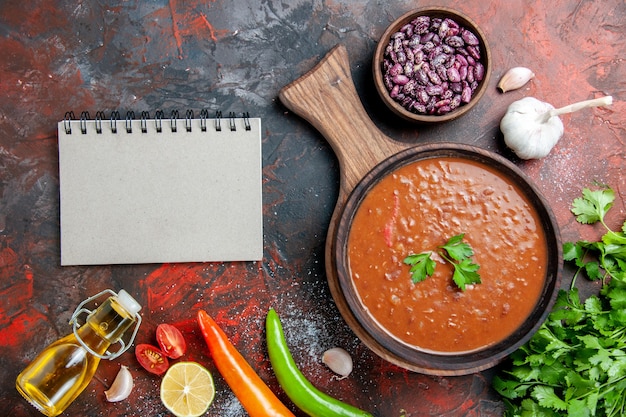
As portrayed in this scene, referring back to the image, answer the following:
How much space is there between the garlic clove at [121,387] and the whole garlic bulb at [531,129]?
1.91m

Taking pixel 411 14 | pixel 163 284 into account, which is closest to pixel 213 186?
pixel 163 284

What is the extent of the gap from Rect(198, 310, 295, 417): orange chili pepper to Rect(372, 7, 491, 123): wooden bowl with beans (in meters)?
1.19

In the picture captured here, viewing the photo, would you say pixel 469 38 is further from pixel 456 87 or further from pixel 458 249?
pixel 458 249

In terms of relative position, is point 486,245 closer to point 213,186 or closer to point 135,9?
point 213,186

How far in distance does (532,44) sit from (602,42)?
33 cm

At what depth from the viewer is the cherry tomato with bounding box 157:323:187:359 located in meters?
2.24

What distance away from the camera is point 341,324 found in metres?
2.34

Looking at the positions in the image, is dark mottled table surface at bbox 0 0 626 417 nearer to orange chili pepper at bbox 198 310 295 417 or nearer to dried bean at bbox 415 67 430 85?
orange chili pepper at bbox 198 310 295 417

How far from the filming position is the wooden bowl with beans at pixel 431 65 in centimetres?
217

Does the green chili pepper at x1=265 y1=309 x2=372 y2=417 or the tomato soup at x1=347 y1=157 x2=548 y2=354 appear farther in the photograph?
the green chili pepper at x1=265 y1=309 x2=372 y2=417

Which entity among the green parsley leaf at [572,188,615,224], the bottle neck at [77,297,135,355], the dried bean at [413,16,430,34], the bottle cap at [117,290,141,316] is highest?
the dried bean at [413,16,430,34]

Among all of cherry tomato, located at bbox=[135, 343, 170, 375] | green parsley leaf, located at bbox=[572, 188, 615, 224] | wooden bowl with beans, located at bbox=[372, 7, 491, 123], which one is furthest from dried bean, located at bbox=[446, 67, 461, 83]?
cherry tomato, located at bbox=[135, 343, 170, 375]

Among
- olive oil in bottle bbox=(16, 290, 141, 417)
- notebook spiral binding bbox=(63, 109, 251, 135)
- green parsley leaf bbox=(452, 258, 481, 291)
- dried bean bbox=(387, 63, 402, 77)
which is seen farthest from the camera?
notebook spiral binding bbox=(63, 109, 251, 135)

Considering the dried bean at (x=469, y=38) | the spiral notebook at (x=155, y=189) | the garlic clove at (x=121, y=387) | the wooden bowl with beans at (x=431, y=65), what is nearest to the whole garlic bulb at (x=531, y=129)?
the wooden bowl with beans at (x=431, y=65)
